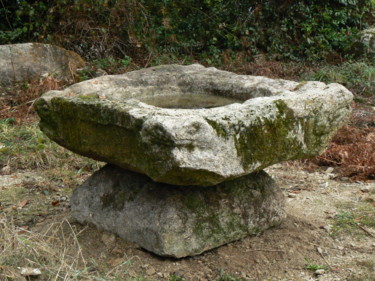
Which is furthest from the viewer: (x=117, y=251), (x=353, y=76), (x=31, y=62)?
(x=353, y=76)

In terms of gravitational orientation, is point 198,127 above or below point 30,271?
above

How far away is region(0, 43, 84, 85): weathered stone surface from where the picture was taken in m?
6.97

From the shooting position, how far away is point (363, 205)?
165 inches

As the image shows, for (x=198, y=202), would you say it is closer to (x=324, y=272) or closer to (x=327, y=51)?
(x=324, y=272)

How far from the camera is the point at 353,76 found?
8008 mm

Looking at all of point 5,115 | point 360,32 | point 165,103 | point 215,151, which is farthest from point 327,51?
point 215,151

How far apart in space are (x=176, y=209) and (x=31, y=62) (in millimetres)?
4669

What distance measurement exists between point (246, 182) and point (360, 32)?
6905 mm

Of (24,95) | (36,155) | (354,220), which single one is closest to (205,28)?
(24,95)

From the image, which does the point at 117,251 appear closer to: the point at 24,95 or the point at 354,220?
the point at 354,220

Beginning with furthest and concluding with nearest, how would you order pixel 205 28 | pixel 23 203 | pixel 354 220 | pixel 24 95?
1. pixel 205 28
2. pixel 24 95
3. pixel 23 203
4. pixel 354 220

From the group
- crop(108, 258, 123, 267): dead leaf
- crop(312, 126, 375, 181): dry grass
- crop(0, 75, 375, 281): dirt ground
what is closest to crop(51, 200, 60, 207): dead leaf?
crop(0, 75, 375, 281): dirt ground

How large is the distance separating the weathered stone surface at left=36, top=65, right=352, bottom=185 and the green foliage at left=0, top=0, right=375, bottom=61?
5.00 metres

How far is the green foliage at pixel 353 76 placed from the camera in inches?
298
